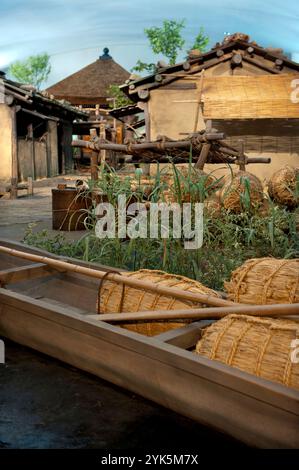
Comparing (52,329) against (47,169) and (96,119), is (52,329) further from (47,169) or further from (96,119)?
(96,119)

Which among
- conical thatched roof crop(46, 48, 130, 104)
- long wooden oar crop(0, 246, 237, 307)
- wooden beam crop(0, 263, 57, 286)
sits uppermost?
conical thatched roof crop(46, 48, 130, 104)

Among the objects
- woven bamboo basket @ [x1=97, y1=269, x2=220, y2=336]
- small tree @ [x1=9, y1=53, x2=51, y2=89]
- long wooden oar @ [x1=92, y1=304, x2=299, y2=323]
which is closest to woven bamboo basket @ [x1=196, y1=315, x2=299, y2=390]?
long wooden oar @ [x1=92, y1=304, x2=299, y2=323]

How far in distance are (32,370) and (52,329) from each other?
11.9 inches

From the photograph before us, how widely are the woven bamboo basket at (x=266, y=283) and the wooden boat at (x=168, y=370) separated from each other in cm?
25

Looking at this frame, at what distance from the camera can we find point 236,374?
190 centimetres

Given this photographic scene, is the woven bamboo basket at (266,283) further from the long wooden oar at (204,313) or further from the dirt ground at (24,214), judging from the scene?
the dirt ground at (24,214)

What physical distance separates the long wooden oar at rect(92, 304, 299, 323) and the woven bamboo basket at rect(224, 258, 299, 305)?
0.61ft

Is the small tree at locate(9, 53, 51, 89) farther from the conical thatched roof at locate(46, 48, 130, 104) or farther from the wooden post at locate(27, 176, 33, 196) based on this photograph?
the wooden post at locate(27, 176, 33, 196)

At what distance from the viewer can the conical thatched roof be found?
1210 inches

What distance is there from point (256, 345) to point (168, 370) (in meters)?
0.40

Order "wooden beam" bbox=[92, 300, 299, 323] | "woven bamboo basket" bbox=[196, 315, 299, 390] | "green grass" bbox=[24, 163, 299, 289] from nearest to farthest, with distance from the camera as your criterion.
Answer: "woven bamboo basket" bbox=[196, 315, 299, 390]
"wooden beam" bbox=[92, 300, 299, 323]
"green grass" bbox=[24, 163, 299, 289]

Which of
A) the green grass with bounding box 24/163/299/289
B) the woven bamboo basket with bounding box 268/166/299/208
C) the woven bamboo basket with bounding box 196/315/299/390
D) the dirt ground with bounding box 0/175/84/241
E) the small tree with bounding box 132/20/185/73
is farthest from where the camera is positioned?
the small tree with bounding box 132/20/185/73
